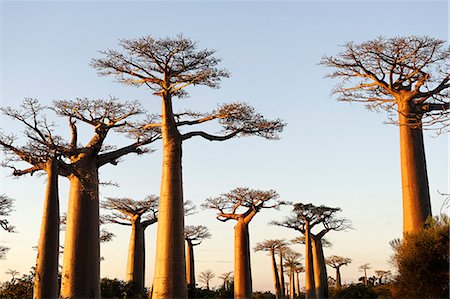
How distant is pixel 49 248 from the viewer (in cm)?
1272

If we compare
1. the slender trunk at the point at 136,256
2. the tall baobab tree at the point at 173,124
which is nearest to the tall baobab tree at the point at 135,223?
the slender trunk at the point at 136,256

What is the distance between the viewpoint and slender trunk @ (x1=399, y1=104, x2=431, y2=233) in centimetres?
1059

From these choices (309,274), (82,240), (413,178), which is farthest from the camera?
(309,274)

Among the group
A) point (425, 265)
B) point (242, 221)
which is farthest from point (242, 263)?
point (425, 265)

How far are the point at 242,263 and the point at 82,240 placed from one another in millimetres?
9650

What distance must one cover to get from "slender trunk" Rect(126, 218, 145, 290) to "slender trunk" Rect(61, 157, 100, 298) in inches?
354

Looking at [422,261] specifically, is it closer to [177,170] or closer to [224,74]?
[177,170]

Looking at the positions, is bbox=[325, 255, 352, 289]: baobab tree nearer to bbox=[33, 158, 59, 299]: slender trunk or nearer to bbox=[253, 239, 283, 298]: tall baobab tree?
bbox=[253, 239, 283, 298]: tall baobab tree

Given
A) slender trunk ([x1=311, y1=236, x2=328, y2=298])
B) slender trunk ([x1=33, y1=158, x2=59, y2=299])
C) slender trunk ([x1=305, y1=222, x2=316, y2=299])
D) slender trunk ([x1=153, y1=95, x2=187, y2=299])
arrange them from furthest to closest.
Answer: slender trunk ([x1=311, y1=236, x2=328, y2=298]), slender trunk ([x1=305, y1=222, x2=316, y2=299]), slender trunk ([x1=153, y1=95, x2=187, y2=299]), slender trunk ([x1=33, y1=158, x2=59, y2=299])

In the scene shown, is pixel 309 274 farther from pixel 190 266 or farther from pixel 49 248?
pixel 49 248

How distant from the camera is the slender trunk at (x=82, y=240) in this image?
1412cm

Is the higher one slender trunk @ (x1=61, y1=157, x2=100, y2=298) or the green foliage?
slender trunk @ (x1=61, y1=157, x2=100, y2=298)

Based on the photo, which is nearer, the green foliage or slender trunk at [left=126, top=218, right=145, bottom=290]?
the green foliage


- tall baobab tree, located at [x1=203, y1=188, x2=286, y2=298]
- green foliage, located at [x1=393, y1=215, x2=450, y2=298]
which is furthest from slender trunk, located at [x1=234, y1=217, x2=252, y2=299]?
green foliage, located at [x1=393, y1=215, x2=450, y2=298]
